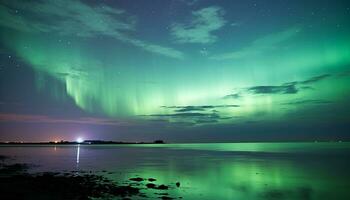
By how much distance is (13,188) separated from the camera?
25438mm

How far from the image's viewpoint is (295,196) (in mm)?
29062

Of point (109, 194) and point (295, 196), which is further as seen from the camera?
point (295, 196)

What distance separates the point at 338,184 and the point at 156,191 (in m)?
23.6

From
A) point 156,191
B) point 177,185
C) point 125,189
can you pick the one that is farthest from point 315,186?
point 125,189

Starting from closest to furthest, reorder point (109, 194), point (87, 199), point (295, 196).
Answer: point (87, 199), point (109, 194), point (295, 196)

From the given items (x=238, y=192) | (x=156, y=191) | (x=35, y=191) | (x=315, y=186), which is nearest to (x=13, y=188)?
(x=35, y=191)

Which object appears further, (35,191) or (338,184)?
(338,184)

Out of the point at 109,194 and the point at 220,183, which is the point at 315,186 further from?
the point at 109,194

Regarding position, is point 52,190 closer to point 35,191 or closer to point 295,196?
point 35,191

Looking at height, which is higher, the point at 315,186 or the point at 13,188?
the point at 13,188

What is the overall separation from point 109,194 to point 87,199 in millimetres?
2877

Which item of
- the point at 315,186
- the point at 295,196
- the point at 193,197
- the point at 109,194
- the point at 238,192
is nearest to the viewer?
the point at 109,194

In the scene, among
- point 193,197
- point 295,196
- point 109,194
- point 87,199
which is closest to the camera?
point 87,199

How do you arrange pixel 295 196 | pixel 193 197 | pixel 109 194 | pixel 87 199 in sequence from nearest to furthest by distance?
1. pixel 87 199
2. pixel 109 194
3. pixel 193 197
4. pixel 295 196
